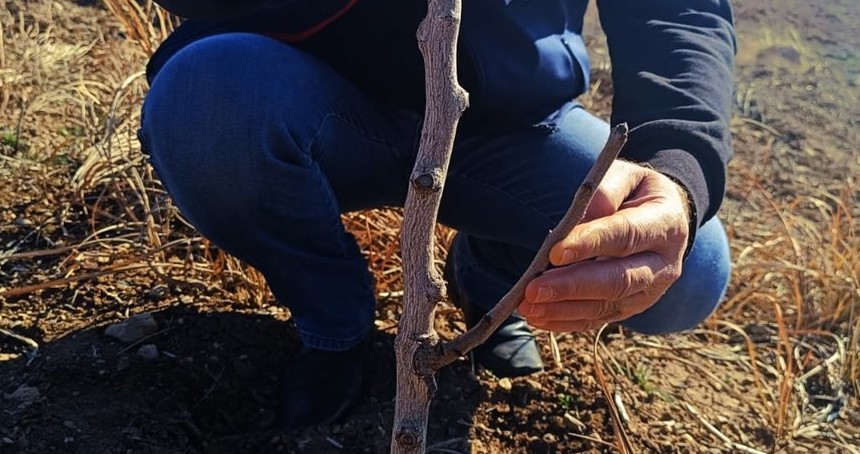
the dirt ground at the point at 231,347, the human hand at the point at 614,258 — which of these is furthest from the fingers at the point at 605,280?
the dirt ground at the point at 231,347

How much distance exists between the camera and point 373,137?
4.24ft

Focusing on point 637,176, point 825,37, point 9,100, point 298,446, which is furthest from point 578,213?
point 825,37

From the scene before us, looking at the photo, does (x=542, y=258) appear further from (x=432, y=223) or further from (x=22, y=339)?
(x=22, y=339)

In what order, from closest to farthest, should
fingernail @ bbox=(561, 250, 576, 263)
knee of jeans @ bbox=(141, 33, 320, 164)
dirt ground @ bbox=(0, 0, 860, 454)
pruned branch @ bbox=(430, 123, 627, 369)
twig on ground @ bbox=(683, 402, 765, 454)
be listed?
pruned branch @ bbox=(430, 123, 627, 369) < fingernail @ bbox=(561, 250, 576, 263) < knee of jeans @ bbox=(141, 33, 320, 164) < dirt ground @ bbox=(0, 0, 860, 454) < twig on ground @ bbox=(683, 402, 765, 454)

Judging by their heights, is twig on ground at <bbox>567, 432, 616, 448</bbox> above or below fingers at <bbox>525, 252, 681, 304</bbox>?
below

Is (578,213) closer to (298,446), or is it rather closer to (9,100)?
(298,446)

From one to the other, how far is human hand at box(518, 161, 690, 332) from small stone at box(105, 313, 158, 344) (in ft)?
2.43

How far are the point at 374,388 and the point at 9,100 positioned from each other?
1223 mm

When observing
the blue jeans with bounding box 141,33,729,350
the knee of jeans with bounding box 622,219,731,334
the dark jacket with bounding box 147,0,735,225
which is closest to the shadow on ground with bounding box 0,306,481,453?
the blue jeans with bounding box 141,33,729,350

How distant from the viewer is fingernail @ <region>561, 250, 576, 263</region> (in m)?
0.79

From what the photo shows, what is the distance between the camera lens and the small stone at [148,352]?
4.45 ft

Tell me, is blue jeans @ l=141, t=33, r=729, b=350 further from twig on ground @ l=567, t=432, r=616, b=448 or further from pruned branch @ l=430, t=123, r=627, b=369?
pruned branch @ l=430, t=123, r=627, b=369

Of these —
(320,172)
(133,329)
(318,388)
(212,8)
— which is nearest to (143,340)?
(133,329)

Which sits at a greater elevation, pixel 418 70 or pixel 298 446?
pixel 418 70
